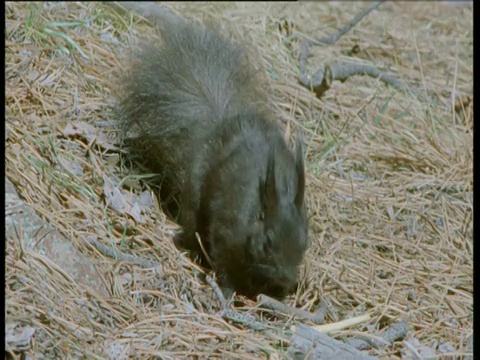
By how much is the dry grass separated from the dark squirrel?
16 centimetres

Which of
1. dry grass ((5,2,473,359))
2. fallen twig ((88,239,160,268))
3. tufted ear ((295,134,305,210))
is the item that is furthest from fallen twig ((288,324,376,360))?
fallen twig ((88,239,160,268))

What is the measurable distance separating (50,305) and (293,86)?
7.46 ft

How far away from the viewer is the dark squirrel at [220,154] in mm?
3236

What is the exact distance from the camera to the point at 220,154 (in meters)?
3.67

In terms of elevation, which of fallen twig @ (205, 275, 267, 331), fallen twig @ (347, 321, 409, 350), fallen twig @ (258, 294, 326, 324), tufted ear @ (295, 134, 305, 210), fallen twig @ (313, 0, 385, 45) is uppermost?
tufted ear @ (295, 134, 305, 210)

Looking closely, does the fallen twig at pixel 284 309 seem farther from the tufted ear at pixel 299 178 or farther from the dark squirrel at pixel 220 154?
the tufted ear at pixel 299 178

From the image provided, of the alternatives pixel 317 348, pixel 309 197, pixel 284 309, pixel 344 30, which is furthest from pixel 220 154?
pixel 344 30

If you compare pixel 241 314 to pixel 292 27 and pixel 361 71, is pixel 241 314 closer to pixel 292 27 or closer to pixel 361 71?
pixel 361 71

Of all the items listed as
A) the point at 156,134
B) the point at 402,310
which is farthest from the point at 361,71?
the point at 402,310

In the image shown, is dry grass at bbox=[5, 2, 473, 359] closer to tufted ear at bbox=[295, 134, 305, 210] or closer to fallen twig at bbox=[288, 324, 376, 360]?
fallen twig at bbox=[288, 324, 376, 360]

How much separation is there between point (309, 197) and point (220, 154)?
0.57 m

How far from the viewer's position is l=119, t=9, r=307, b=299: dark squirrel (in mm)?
3236

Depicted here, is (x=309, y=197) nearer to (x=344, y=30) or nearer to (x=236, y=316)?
(x=236, y=316)

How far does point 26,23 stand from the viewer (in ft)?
13.9
